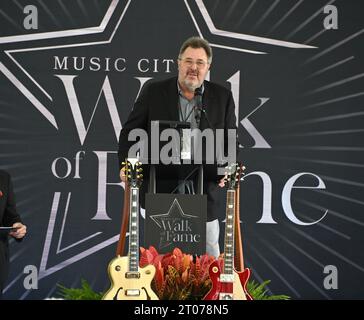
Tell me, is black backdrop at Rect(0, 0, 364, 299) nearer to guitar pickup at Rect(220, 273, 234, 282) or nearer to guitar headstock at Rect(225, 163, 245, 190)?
guitar headstock at Rect(225, 163, 245, 190)

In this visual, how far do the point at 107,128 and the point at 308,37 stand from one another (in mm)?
1730

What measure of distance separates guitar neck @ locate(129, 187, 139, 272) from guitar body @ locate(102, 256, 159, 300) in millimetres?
32

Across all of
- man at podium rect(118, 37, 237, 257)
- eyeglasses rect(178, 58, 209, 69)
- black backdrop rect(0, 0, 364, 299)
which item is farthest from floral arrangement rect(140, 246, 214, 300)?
black backdrop rect(0, 0, 364, 299)

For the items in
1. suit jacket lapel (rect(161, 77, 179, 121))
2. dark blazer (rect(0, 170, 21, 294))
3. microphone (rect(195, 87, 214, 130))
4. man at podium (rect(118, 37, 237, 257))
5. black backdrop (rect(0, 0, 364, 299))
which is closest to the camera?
microphone (rect(195, 87, 214, 130))

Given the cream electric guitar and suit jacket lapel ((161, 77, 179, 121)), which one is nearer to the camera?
the cream electric guitar

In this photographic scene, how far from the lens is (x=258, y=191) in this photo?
5547 millimetres

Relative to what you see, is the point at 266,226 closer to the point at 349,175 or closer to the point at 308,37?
the point at 349,175

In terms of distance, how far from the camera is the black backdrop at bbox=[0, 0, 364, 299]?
5.45 metres

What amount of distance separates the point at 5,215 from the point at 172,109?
1.28 m

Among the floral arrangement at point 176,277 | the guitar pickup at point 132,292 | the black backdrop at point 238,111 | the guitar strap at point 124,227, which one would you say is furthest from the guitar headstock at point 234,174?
the black backdrop at point 238,111

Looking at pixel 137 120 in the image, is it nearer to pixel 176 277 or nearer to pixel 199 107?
pixel 199 107

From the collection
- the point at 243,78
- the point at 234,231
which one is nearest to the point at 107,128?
the point at 243,78

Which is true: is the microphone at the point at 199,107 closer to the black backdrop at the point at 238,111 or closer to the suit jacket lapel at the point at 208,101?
the suit jacket lapel at the point at 208,101

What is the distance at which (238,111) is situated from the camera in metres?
5.54
